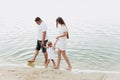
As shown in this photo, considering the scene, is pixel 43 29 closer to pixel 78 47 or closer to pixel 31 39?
pixel 78 47

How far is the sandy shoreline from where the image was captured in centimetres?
902

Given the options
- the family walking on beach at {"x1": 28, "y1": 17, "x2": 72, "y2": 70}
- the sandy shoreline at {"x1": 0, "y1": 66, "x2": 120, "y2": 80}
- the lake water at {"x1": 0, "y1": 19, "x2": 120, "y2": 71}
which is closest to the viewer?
the sandy shoreline at {"x1": 0, "y1": 66, "x2": 120, "y2": 80}

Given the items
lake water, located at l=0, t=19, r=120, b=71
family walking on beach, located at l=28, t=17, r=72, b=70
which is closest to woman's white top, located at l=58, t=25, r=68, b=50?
family walking on beach, located at l=28, t=17, r=72, b=70

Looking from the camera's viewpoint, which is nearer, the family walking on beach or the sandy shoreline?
the sandy shoreline

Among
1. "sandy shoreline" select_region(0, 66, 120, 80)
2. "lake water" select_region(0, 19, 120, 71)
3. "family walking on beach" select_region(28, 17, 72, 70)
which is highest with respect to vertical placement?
"family walking on beach" select_region(28, 17, 72, 70)

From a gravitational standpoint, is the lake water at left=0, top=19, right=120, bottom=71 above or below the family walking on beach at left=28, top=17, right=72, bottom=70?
below

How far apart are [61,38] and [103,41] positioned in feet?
21.4

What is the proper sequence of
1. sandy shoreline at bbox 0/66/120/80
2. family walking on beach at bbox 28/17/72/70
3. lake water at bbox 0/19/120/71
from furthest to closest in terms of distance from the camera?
lake water at bbox 0/19/120/71, family walking on beach at bbox 28/17/72/70, sandy shoreline at bbox 0/66/120/80

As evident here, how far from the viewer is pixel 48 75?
9.27 meters

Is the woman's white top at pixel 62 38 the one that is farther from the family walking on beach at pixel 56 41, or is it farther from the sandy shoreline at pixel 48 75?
the sandy shoreline at pixel 48 75

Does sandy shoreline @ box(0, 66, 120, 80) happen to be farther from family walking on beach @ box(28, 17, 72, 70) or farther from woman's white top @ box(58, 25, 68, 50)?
woman's white top @ box(58, 25, 68, 50)

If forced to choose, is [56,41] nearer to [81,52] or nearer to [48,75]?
[48,75]

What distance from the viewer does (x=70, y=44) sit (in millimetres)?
15547

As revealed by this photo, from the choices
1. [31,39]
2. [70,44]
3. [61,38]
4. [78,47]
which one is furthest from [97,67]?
[31,39]
